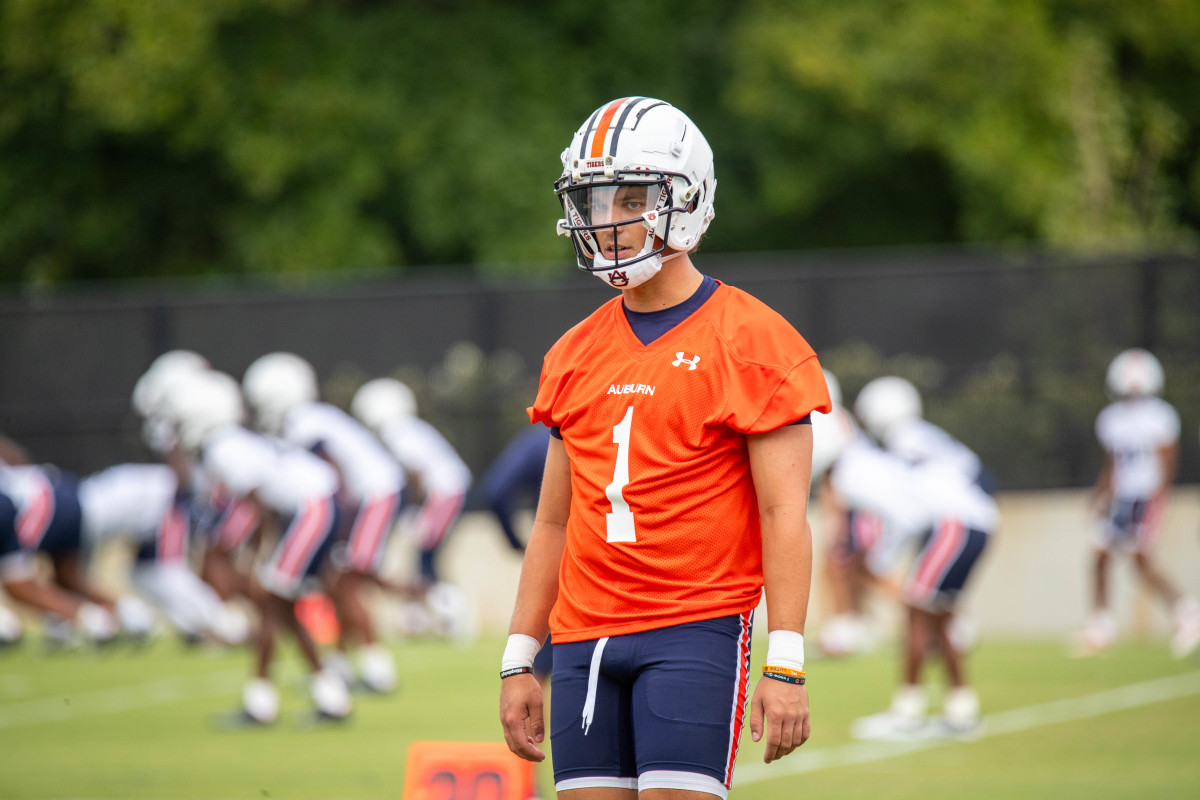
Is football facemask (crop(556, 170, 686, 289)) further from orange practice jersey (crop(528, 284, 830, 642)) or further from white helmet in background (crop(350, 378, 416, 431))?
white helmet in background (crop(350, 378, 416, 431))

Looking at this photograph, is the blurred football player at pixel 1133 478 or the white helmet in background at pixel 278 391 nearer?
the white helmet in background at pixel 278 391

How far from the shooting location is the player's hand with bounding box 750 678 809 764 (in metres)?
3.60

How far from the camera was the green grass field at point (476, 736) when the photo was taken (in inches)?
324

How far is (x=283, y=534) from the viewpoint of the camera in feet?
37.3

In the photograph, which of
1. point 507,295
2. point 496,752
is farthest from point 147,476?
point 496,752

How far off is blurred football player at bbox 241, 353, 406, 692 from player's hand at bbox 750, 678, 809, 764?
28.1 feet

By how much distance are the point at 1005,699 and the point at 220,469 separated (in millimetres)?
5998

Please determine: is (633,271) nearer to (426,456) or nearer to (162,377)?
(426,456)

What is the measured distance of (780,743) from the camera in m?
3.61

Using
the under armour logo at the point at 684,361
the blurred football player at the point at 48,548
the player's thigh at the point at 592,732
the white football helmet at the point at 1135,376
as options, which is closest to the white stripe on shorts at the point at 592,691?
the player's thigh at the point at 592,732

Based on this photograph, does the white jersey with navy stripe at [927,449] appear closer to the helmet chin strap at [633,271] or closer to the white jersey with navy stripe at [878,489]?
the white jersey with navy stripe at [878,489]

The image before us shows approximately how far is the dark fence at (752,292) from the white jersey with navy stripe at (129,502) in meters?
1.22

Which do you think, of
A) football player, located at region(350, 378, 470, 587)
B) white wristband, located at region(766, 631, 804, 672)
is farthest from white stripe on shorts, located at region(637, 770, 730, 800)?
football player, located at region(350, 378, 470, 587)

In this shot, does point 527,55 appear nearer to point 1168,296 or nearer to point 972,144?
point 972,144
